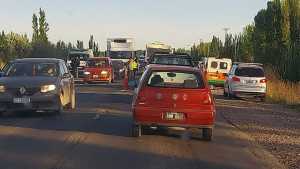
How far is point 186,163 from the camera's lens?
10.8 meters

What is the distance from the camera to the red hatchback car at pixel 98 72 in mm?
42344

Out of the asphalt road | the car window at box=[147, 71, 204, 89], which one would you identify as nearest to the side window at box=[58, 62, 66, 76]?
the asphalt road

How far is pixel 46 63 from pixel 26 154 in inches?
343

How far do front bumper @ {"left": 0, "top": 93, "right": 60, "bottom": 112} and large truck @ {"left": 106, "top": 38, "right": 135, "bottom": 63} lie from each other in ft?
129

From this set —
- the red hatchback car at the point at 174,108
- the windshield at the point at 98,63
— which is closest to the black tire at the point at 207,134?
the red hatchback car at the point at 174,108

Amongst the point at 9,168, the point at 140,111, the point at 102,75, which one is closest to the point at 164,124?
the point at 140,111

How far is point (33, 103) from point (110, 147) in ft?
19.5

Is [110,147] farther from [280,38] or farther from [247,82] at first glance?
[280,38]

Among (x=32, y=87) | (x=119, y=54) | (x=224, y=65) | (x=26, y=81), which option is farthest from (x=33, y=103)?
(x=119, y=54)

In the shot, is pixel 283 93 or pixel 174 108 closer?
pixel 174 108

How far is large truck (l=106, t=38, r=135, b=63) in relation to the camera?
57.3 m

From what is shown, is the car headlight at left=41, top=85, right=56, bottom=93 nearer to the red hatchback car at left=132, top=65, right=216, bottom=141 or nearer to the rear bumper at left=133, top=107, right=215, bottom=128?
the red hatchback car at left=132, top=65, right=216, bottom=141

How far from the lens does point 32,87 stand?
17828mm

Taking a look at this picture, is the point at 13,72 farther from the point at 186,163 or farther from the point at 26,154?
the point at 186,163
